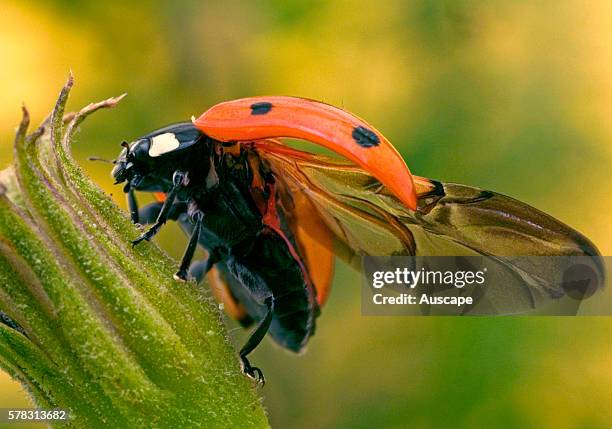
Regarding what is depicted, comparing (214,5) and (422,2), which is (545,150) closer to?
(422,2)

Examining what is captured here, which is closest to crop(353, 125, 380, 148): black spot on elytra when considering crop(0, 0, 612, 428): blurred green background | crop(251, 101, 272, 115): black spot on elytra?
crop(251, 101, 272, 115): black spot on elytra

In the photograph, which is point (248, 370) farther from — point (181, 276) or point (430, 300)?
point (430, 300)

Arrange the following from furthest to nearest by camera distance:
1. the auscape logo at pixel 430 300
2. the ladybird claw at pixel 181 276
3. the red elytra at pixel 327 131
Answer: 1. the auscape logo at pixel 430 300
2. the ladybird claw at pixel 181 276
3. the red elytra at pixel 327 131

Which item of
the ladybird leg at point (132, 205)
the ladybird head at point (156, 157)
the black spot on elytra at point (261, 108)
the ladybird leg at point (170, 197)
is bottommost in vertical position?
the ladybird leg at point (132, 205)

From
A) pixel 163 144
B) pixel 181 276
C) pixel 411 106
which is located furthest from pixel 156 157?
pixel 411 106

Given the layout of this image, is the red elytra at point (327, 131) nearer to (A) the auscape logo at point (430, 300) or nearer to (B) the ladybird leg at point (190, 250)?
(B) the ladybird leg at point (190, 250)

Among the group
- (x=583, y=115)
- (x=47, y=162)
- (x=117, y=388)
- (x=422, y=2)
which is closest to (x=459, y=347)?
(x=583, y=115)

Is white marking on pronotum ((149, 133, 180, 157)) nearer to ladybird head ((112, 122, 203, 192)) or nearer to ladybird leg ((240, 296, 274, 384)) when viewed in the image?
ladybird head ((112, 122, 203, 192))

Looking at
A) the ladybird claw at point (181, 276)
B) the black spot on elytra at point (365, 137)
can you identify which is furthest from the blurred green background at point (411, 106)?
the black spot on elytra at point (365, 137)
